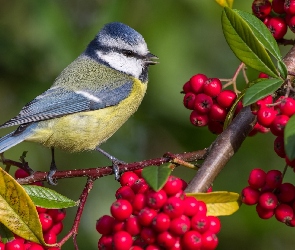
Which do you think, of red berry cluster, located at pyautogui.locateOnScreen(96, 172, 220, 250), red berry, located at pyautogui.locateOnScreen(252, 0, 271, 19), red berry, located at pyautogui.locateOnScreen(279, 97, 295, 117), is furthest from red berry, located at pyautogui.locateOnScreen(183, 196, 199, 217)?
red berry, located at pyautogui.locateOnScreen(252, 0, 271, 19)

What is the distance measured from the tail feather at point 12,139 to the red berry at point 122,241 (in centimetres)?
144

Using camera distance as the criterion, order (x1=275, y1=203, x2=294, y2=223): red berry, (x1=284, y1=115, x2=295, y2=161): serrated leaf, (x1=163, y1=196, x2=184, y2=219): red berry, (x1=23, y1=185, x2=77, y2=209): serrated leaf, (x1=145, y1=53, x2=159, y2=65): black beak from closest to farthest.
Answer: (x1=284, y1=115, x2=295, y2=161): serrated leaf, (x1=163, y1=196, x2=184, y2=219): red berry, (x1=275, y1=203, x2=294, y2=223): red berry, (x1=23, y1=185, x2=77, y2=209): serrated leaf, (x1=145, y1=53, x2=159, y2=65): black beak

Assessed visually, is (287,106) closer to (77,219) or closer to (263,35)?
(263,35)

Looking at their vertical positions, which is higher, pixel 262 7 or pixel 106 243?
pixel 262 7

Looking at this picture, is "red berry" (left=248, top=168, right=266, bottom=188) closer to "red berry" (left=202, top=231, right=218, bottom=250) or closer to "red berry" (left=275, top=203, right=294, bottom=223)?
"red berry" (left=275, top=203, right=294, bottom=223)

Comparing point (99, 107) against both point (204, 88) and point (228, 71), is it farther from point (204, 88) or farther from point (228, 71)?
point (204, 88)

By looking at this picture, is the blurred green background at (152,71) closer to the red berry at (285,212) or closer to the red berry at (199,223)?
the red berry at (285,212)

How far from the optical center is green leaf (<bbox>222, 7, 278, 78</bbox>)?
4.93 ft

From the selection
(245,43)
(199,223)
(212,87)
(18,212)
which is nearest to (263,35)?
(245,43)

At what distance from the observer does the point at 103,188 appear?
141 inches

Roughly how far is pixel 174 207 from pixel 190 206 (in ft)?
0.14

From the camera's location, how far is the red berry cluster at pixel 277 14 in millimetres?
1908

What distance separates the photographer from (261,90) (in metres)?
1.43

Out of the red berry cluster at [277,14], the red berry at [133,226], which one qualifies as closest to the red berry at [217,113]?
the red berry cluster at [277,14]
